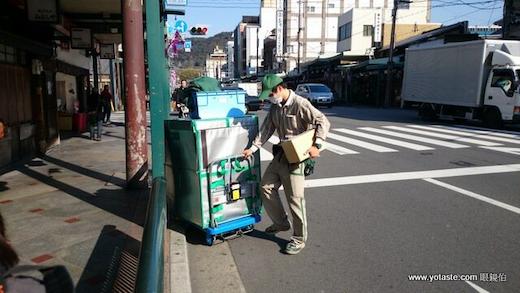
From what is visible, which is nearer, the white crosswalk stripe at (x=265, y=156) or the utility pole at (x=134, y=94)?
the utility pole at (x=134, y=94)

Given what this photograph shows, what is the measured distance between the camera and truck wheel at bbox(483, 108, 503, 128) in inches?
672

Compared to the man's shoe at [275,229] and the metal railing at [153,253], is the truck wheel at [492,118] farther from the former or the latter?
the metal railing at [153,253]

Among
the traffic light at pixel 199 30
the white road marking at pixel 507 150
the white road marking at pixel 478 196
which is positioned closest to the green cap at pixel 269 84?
the white road marking at pixel 478 196

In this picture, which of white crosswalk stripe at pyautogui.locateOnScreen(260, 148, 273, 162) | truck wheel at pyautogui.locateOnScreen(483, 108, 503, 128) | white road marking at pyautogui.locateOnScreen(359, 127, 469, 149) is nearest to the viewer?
white crosswalk stripe at pyautogui.locateOnScreen(260, 148, 273, 162)

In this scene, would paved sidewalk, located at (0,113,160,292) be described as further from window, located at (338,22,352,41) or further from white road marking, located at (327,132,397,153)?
window, located at (338,22,352,41)

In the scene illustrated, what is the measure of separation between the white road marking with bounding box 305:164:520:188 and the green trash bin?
2.89 m

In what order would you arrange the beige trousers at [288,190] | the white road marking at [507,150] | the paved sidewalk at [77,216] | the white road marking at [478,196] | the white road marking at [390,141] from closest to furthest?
the paved sidewalk at [77,216], the beige trousers at [288,190], the white road marking at [478,196], the white road marking at [507,150], the white road marking at [390,141]

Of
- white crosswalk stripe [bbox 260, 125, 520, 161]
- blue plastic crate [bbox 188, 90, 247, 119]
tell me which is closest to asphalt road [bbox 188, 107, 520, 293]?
blue plastic crate [bbox 188, 90, 247, 119]

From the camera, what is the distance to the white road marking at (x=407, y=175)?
26.4 feet

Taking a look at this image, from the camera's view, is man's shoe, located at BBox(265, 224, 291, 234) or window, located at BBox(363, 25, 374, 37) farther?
window, located at BBox(363, 25, 374, 37)

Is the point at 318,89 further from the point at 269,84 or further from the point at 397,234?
the point at 269,84

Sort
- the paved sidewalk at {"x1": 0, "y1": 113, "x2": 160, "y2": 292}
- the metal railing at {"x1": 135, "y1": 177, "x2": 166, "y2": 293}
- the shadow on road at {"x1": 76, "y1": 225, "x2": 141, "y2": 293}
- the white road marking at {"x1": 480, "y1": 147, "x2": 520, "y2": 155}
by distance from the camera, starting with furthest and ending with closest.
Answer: the white road marking at {"x1": 480, "y1": 147, "x2": 520, "y2": 155} < the paved sidewalk at {"x1": 0, "y1": 113, "x2": 160, "y2": 292} < the shadow on road at {"x1": 76, "y1": 225, "x2": 141, "y2": 293} < the metal railing at {"x1": 135, "y1": 177, "x2": 166, "y2": 293}

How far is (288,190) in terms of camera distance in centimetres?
478

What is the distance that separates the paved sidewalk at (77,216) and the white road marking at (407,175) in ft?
10.8
